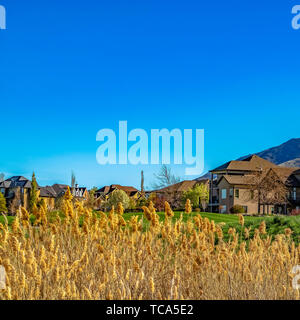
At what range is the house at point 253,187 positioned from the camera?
4409 centimetres

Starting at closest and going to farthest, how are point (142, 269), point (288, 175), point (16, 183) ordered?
point (142, 269) < point (288, 175) < point (16, 183)

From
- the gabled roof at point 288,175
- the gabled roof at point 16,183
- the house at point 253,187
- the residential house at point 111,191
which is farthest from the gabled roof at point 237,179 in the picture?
the gabled roof at point 16,183

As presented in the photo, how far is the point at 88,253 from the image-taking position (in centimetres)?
494

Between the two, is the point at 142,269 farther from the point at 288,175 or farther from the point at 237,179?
the point at 288,175

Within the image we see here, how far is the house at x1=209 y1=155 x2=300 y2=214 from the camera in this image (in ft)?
145

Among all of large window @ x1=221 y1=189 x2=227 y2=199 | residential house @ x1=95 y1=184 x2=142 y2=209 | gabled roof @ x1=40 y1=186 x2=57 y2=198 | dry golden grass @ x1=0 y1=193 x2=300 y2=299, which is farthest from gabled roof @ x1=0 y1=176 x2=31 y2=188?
dry golden grass @ x1=0 y1=193 x2=300 y2=299

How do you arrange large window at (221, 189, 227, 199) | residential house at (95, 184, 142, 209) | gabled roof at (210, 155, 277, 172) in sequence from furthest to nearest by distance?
residential house at (95, 184, 142, 209)
gabled roof at (210, 155, 277, 172)
large window at (221, 189, 227, 199)

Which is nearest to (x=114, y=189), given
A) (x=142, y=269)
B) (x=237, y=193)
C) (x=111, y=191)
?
(x=111, y=191)

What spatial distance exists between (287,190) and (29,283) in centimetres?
4564

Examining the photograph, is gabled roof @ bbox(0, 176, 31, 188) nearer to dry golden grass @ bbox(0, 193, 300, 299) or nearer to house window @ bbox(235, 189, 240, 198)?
house window @ bbox(235, 189, 240, 198)

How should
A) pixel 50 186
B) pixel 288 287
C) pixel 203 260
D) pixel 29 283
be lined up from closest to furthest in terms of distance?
1. pixel 29 283
2. pixel 288 287
3. pixel 203 260
4. pixel 50 186

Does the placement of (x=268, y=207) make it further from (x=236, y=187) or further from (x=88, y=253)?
(x=88, y=253)

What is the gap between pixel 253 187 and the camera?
44.9 metres
